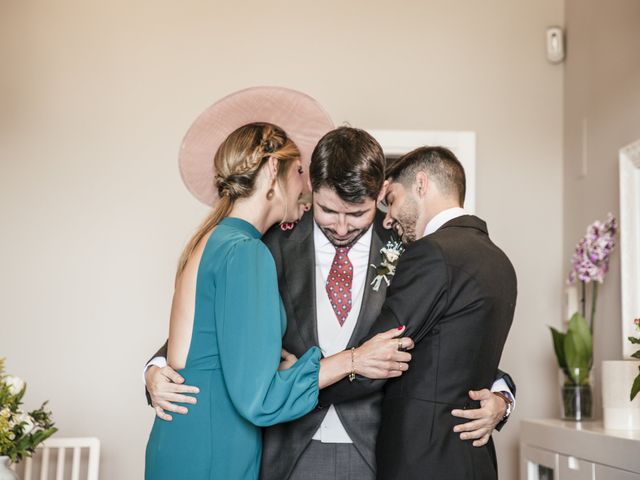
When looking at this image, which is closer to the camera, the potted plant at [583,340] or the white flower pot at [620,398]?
the white flower pot at [620,398]

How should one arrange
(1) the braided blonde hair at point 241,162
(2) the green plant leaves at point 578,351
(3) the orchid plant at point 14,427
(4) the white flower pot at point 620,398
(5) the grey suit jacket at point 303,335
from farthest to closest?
(2) the green plant leaves at point 578,351, (4) the white flower pot at point 620,398, (3) the orchid plant at point 14,427, (5) the grey suit jacket at point 303,335, (1) the braided blonde hair at point 241,162

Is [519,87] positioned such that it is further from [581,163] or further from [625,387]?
[625,387]

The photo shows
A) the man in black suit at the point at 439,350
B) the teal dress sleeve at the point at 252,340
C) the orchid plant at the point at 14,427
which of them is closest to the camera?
the teal dress sleeve at the point at 252,340

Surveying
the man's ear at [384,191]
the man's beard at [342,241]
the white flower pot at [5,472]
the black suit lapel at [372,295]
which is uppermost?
the man's ear at [384,191]

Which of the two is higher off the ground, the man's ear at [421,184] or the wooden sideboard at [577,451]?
the man's ear at [421,184]

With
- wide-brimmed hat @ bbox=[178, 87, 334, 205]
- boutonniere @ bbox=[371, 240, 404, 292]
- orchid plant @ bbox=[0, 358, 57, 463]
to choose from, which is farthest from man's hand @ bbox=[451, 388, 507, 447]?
orchid plant @ bbox=[0, 358, 57, 463]

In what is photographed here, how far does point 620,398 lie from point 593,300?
0.68m

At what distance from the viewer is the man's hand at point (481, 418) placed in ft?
6.37

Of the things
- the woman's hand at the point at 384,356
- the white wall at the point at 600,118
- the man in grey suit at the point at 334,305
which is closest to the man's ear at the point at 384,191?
the man in grey suit at the point at 334,305

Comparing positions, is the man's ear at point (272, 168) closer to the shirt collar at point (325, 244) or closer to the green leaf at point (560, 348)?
the shirt collar at point (325, 244)

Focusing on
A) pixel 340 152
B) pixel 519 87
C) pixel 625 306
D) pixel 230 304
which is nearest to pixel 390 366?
pixel 230 304

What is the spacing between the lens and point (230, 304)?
1.82m

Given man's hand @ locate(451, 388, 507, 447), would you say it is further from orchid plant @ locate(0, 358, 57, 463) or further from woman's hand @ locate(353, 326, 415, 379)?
orchid plant @ locate(0, 358, 57, 463)

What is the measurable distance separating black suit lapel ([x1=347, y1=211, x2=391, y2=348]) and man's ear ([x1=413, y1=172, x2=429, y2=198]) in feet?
0.68
